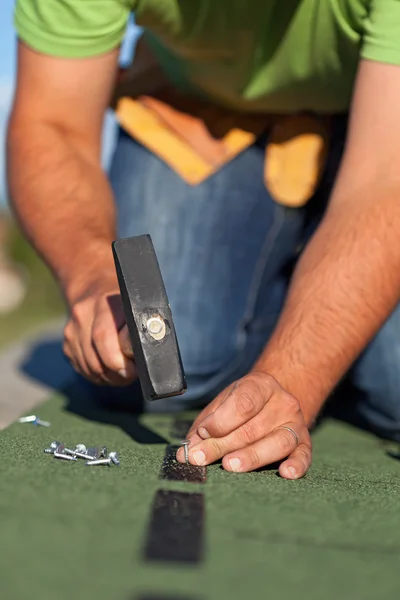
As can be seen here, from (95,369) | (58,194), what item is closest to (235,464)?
(95,369)

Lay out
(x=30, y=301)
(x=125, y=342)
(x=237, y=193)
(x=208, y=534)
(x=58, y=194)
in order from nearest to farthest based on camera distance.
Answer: (x=208, y=534) → (x=125, y=342) → (x=58, y=194) → (x=237, y=193) → (x=30, y=301)

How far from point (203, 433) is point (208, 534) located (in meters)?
0.33

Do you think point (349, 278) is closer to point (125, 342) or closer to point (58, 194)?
point (125, 342)

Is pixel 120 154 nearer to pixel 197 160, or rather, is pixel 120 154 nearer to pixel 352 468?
pixel 197 160

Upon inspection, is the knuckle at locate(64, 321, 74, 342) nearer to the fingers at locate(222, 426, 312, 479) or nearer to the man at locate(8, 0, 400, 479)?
the man at locate(8, 0, 400, 479)

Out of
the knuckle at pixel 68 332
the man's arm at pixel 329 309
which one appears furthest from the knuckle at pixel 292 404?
the knuckle at pixel 68 332

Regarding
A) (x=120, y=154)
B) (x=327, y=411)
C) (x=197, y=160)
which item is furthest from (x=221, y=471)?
(x=120, y=154)

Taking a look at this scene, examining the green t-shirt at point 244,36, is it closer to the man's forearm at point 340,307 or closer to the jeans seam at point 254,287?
the jeans seam at point 254,287

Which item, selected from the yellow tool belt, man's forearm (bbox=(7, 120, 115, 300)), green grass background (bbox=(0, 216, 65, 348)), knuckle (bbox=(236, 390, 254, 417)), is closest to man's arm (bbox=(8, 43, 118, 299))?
man's forearm (bbox=(7, 120, 115, 300))

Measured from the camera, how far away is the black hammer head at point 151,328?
3.80 ft

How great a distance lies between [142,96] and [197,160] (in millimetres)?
298

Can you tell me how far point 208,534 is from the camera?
880mm

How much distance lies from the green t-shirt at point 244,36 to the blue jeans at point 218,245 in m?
0.31

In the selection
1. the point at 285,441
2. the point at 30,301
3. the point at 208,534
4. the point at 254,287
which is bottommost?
the point at 30,301
